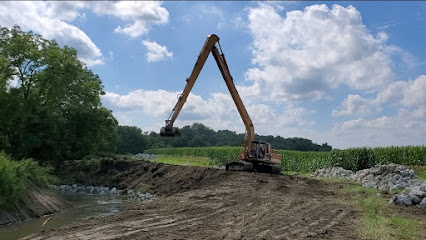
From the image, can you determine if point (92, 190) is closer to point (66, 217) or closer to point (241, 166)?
point (241, 166)

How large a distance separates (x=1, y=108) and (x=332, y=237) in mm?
31653

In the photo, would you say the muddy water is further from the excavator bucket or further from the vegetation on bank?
the excavator bucket

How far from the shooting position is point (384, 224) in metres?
12.0

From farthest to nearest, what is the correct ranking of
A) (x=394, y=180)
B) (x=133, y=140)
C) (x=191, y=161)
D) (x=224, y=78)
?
(x=133, y=140)
(x=191, y=161)
(x=224, y=78)
(x=394, y=180)

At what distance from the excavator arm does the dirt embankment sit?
680 cm

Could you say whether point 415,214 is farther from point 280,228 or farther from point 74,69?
A: point 74,69

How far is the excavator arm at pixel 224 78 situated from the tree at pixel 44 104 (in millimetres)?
16698

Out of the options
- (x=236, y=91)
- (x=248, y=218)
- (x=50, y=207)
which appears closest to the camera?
(x=248, y=218)

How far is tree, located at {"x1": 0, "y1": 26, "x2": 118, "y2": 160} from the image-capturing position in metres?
35.3

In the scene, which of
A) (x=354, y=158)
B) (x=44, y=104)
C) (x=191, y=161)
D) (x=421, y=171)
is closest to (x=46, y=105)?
(x=44, y=104)

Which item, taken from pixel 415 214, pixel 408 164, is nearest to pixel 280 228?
pixel 415 214

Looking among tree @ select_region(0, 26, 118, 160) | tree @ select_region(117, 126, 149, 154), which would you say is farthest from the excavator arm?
tree @ select_region(117, 126, 149, 154)

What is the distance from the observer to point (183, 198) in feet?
59.9

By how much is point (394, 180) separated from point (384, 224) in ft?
45.3
